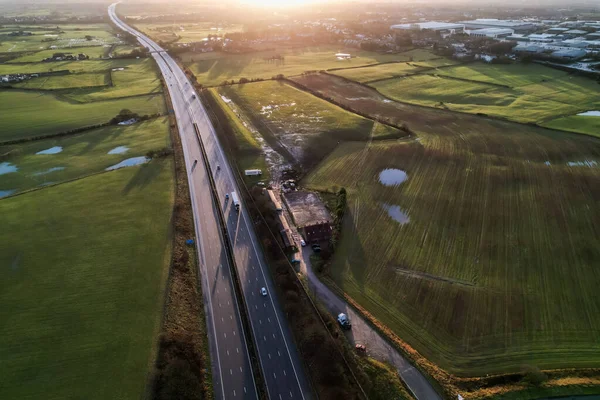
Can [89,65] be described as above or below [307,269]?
above

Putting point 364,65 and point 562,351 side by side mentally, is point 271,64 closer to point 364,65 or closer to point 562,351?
point 364,65

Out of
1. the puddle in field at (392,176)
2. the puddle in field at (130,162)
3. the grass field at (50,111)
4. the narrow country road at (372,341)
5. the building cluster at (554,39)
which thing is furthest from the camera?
the building cluster at (554,39)

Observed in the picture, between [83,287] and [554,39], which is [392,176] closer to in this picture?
[83,287]

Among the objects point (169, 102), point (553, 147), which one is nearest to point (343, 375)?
point (553, 147)

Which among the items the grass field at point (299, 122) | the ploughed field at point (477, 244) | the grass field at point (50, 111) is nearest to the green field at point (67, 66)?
the grass field at point (50, 111)

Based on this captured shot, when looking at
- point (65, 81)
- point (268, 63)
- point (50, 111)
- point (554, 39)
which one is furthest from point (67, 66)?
point (554, 39)

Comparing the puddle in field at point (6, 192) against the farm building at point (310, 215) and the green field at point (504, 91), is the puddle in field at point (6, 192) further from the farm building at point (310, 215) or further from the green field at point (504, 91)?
the green field at point (504, 91)
